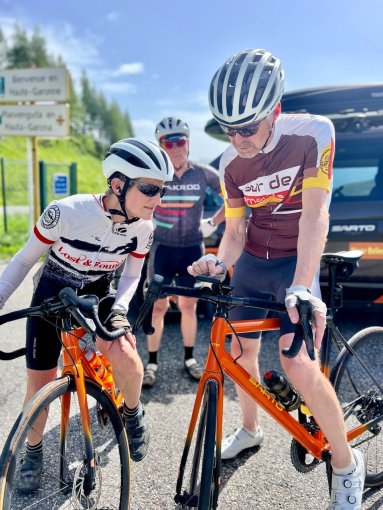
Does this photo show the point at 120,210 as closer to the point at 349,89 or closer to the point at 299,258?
the point at 299,258

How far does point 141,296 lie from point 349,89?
2853 millimetres

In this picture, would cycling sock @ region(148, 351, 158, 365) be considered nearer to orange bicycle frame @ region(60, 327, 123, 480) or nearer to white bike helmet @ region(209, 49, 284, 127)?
orange bicycle frame @ region(60, 327, 123, 480)

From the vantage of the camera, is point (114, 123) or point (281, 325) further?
point (114, 123)

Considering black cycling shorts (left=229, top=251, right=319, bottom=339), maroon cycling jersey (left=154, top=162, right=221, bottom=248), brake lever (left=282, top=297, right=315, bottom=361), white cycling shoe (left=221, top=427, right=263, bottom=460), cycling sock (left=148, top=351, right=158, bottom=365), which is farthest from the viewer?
maroon cycling jersey (left=154, top=162, right=221, bottom=248)

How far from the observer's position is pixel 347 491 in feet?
6.73

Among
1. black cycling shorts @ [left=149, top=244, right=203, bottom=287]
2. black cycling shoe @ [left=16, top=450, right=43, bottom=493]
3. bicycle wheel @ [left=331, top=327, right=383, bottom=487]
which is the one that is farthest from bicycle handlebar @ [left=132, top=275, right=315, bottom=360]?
black cycling shorts @ [left=149, top=244, right=203, bottom=287]

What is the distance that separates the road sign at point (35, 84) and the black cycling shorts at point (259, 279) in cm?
975

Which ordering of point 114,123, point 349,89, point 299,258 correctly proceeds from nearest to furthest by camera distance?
point 299,258
point 349,89
point 114,123

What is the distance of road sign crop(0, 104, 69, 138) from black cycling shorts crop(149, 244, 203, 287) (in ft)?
26.5

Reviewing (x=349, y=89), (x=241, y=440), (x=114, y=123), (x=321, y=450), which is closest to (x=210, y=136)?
(x=349, y=89)

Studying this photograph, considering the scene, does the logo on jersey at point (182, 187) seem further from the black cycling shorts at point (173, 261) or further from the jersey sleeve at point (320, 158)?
the jersey sleeve at point (320, 158)

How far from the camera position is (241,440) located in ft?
9.04

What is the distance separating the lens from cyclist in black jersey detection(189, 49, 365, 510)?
1998mm

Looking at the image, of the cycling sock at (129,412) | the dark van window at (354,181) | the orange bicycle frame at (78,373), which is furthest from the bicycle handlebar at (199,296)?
the dark van window at (354,181)
